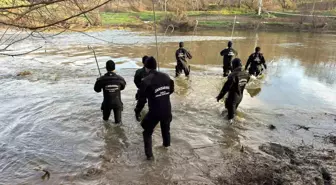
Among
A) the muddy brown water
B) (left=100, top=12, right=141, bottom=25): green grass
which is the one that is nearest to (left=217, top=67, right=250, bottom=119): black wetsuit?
the muddy brown water

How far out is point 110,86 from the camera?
22.4 ft

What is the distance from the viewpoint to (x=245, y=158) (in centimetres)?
599

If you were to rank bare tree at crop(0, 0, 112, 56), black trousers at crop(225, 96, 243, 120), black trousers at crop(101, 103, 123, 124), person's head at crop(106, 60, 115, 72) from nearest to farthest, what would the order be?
bare tree at crop(0, 0, 112, 56) → person's head at crop(106, 60, 115, 72) → black trousers at crop(101, 103, 123, 124) → black trousers at crop(225, 96, 243, 120)

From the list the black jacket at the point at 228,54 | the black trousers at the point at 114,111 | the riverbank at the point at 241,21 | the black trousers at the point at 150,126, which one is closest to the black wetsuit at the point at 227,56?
the black jacket at the point at 228,54

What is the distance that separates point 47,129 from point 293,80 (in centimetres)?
1029

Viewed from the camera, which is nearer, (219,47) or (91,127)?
(91,127)

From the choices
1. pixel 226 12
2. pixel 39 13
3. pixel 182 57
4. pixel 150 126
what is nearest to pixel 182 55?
pixel 182 57

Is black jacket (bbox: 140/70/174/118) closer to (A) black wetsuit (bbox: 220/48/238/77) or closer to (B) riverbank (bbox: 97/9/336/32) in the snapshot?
(A) black wetsuit (bbox: 220/48/238/77)

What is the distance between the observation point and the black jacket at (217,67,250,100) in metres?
7.50

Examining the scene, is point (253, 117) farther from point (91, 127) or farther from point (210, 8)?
point (210, 8)

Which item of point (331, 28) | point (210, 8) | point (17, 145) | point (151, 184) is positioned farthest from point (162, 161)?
point (210, 8)

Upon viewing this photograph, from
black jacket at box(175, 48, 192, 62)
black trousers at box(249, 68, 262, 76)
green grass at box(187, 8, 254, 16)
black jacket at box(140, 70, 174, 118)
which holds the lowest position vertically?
black trousers at box(249, 68, 262, 76)

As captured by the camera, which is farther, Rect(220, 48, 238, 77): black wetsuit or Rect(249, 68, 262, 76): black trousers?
Rect(249, 68, 262, 76): black trousers

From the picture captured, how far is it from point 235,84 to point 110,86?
3.14 metres
